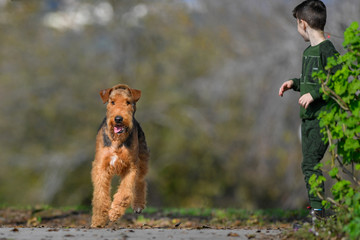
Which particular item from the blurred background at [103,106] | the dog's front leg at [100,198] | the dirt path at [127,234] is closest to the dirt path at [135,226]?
the dirt path at [127,234]

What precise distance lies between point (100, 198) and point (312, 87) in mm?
2116

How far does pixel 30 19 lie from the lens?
1386 centimetres

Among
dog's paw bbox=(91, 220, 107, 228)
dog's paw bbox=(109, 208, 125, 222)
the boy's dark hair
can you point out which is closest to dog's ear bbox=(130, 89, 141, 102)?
dog's paw bbox=(109, 208, 125, 222)

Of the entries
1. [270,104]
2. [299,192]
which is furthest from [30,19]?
[299,192]

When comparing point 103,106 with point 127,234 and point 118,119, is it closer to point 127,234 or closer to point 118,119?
point 118,119

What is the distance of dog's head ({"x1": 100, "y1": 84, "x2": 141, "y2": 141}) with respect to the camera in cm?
464

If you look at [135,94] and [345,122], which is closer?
[345,122]

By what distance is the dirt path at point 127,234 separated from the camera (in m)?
3.93

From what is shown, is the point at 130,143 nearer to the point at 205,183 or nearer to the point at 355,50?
the point at 355,50

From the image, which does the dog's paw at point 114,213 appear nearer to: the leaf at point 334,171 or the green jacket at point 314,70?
the green jacket at point 314,70

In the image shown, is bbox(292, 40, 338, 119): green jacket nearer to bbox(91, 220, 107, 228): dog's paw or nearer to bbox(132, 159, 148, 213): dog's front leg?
bbox(132, 159, 148, 213): dog's front leg

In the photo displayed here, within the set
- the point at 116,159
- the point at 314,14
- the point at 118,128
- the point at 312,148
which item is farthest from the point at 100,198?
the point at 314,14

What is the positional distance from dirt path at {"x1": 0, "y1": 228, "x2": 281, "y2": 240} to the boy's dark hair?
182 cm

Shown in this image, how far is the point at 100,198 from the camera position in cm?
483
